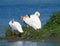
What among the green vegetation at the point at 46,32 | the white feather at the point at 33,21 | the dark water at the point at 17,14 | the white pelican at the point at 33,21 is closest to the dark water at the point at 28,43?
the green vegetation at the point at 46,32

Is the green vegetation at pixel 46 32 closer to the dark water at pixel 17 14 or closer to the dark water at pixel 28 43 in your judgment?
the dark water at pixel 28 43

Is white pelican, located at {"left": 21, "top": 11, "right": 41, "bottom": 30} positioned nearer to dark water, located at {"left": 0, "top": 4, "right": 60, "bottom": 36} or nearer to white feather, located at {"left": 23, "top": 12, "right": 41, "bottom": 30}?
white feather, located at {"left": 23, "top": 12, "right": 41, "bottom": 30}

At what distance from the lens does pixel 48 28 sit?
20312 mm

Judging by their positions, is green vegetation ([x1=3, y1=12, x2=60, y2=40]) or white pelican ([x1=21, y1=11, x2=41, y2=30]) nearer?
green vegetation ([x1=3, y1=12, x2=60, y2=40])

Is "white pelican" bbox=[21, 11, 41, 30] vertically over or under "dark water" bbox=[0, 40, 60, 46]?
over

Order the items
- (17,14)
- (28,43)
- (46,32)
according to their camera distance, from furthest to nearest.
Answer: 1. (17,14)
2. (46,32)
3. (28,43)

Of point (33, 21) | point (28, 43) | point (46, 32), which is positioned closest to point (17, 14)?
point (33, 21)

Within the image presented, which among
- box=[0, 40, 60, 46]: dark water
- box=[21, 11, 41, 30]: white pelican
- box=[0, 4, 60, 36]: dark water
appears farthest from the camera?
box=[0, 4, 60, 36]: dark water

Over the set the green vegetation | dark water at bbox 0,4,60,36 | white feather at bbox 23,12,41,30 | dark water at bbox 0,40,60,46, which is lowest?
dark water at bbox 0,40,60,46

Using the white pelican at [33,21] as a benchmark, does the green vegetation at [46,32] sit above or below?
below

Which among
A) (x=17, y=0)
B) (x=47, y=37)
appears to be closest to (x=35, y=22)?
(x=47, y=37)

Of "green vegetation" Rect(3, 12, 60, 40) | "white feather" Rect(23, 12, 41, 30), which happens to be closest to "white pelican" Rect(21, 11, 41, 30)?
"white feather" Rect(23, 12, 41, 30)

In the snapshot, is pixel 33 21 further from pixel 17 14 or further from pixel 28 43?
pixel 17 14

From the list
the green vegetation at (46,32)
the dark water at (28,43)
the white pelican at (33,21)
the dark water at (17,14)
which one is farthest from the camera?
the dark water at (17,14)
